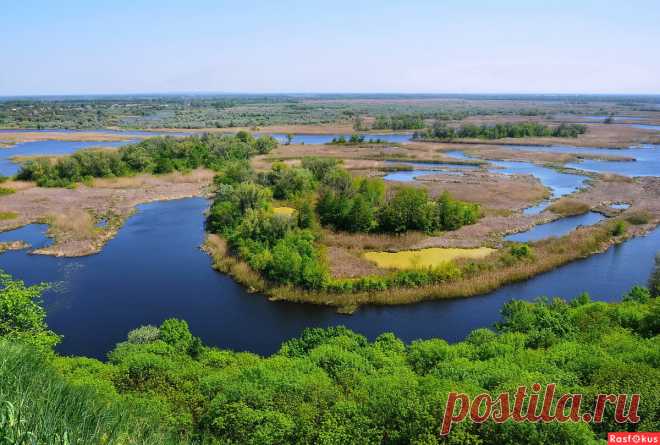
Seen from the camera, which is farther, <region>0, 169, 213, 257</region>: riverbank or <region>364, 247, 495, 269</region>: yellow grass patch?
<region>0, 169, 213, 257</region>: riverbank

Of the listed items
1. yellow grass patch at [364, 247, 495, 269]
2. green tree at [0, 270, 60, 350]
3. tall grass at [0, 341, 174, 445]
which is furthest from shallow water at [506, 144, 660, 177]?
tall grass at [0, 341, 174, 445]

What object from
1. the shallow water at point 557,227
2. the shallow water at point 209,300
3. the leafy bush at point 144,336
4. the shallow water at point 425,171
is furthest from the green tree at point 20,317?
the shallow water at point 425,171

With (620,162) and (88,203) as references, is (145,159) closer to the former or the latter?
(88,203)

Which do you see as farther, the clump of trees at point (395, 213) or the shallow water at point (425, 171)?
the shallow water at point (425, 171)

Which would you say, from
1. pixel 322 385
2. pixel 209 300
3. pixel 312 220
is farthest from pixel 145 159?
pixel 322 385

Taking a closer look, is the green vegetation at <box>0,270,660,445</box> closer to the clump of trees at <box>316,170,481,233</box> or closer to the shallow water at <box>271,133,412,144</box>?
the clump of trees at <box>316,170,481,233</box>

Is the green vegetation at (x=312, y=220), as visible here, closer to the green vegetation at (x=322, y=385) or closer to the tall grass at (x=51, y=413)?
the green vegetation at (x=322, y=385)
